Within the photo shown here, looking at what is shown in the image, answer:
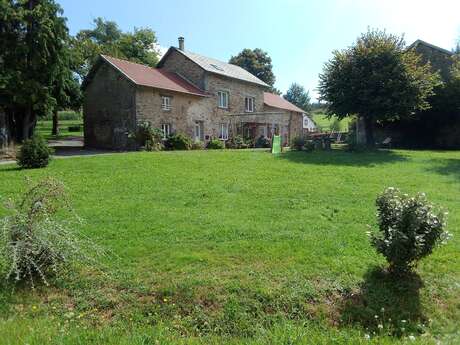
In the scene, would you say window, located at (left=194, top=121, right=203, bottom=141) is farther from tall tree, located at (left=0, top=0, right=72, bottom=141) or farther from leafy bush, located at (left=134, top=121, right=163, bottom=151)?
tall tree, located at (left=0, top=0, right=72, bottom=141)

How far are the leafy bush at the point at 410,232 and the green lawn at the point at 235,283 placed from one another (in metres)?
0.48

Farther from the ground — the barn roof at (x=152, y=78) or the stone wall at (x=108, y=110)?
the barn roof at (x=152, y=78)

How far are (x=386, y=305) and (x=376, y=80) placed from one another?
768 inches

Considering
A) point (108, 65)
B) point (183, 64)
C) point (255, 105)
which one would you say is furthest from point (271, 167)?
point (255, 105)

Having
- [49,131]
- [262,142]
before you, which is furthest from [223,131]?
[49,131]

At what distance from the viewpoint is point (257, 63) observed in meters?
68.3

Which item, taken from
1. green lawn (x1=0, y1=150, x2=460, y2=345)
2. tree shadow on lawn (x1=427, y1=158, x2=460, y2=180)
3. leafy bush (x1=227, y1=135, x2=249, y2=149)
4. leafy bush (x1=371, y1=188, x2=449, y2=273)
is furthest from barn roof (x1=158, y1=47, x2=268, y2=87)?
leafy bush (x1=371, y1=188, x2=449, y2=273)

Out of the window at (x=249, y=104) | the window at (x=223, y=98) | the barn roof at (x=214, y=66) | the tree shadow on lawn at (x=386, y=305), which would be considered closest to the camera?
the tree shadow on lawn at (x=386, y=305)

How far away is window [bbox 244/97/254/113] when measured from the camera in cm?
3595

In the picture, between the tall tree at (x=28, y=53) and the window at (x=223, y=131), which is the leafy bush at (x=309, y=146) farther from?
the tall tree at (x=28, y=53)

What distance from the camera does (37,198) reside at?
5.38m

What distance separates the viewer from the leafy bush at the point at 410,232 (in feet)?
16.1

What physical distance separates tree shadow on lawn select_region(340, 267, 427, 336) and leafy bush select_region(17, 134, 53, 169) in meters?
13.6

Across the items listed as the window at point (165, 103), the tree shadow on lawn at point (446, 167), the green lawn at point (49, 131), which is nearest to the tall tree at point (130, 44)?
the green lawn at point (49, 131)
